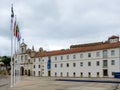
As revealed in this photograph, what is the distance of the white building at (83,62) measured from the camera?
79.8 metres

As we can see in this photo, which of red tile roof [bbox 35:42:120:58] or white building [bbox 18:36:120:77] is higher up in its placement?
red tile roof [bbox 35:42:120:58]

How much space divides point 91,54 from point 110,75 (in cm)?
1088

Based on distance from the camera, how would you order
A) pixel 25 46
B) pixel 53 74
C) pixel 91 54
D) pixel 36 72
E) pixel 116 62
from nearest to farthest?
pixel 116 62 → pixel 91 54 → pixel 53 74 → pixel 36 72 → pixel 25 46

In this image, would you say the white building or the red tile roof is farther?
the red tile roof

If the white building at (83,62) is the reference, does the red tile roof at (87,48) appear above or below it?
above

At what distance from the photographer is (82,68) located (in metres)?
88.3

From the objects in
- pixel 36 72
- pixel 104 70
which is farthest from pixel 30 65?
pixel 104 70

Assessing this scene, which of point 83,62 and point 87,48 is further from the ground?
point 87,48

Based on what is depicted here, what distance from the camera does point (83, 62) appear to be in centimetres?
8825

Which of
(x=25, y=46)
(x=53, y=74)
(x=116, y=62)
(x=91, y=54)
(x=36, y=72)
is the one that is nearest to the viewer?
(x=116, y=62)

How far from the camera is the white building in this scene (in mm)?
79812

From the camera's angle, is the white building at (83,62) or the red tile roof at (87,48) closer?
the white building at (83,62)

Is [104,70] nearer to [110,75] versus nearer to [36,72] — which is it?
[110,75]

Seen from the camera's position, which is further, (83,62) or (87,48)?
(87,48)
